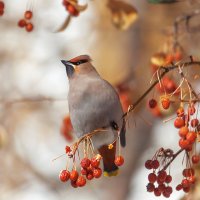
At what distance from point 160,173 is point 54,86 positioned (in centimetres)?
691

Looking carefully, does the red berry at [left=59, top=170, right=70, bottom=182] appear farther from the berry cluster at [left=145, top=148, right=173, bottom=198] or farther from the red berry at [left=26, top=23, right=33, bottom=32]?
the red berry at [left=26, top=23, right=33, bottom=32]

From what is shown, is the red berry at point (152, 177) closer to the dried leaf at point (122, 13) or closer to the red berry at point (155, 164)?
the red berry at point (155, 164)

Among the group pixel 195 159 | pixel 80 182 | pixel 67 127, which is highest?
pixel 195 159

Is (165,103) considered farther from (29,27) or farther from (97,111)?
(29,27)

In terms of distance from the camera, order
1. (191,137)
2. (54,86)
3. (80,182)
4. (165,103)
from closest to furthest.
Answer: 1. (191,137)
2. (165,103)
3. (80,182)
4. (54,86)

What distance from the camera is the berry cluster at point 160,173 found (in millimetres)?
2879

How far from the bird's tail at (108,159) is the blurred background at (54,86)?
276 centimetres

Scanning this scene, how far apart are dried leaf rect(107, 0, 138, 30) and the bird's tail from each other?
0.64 meters

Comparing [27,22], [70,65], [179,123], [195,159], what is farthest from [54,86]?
[179,123]

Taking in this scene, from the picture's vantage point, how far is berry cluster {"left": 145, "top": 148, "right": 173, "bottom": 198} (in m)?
2.88

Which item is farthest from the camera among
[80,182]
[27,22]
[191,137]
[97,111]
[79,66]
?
[79,66]

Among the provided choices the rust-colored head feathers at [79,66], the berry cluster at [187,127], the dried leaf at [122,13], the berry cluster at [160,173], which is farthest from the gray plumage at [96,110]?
the berry cluster at [187,127]

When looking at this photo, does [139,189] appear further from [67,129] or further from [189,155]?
[189,155]

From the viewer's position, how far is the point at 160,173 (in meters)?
2.94
